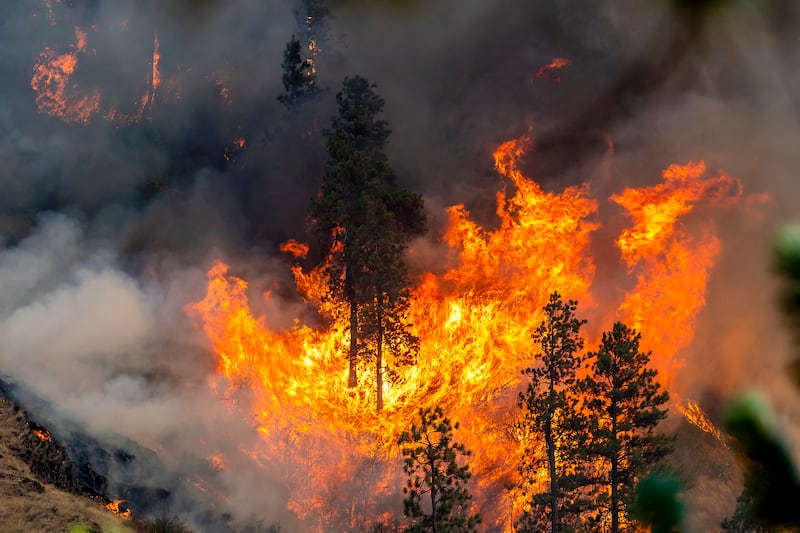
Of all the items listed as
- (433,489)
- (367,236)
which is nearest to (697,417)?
(367,236)

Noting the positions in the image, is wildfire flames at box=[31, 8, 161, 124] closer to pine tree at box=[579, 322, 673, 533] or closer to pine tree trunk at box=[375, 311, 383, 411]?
pine tree trunk at box=[375, 311, 383, 411]

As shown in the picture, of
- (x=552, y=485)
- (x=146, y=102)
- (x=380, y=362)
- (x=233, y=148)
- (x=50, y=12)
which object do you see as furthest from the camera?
(x=50, y=12)

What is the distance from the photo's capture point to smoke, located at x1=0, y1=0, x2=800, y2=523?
31234 millimetres

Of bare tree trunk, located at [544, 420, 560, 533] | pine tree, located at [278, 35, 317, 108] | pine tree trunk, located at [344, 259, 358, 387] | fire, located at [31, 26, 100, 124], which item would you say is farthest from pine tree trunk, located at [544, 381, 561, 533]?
fire, located at [31, 26, 100, 124]

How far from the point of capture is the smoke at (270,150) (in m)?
31.2

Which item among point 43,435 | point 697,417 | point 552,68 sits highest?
point 552,68

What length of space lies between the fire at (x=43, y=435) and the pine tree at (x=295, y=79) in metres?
29.8

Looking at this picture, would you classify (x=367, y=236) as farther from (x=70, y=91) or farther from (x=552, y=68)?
(x=70, y=91)

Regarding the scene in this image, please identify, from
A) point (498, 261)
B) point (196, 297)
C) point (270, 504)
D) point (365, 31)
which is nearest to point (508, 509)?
point (270, 504)

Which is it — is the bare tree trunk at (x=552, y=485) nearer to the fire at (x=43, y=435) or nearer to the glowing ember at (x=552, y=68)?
the fire at (x=43, y=435)

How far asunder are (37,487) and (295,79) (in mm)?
34484

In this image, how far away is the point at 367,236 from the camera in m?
31.0

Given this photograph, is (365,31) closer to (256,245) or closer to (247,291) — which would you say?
(256,245)

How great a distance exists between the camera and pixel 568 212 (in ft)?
119
